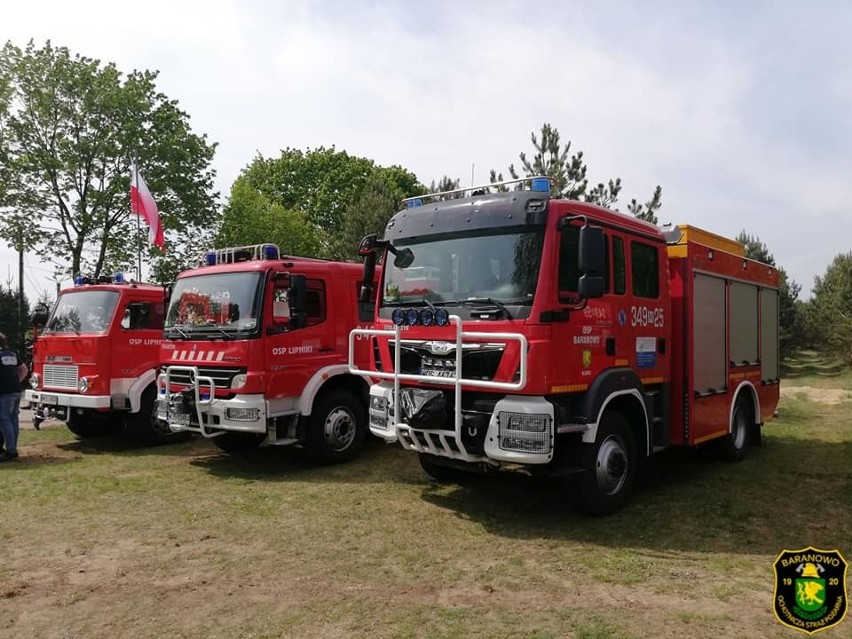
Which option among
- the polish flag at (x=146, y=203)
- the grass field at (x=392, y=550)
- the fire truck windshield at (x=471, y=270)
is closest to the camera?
the grass field at (x=392, y=550)

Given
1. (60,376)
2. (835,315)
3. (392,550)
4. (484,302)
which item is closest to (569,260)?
(484,302)

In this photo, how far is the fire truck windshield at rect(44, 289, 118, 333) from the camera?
967 cm

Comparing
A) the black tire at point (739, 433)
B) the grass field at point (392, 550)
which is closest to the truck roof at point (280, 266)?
the grass field at point (392, 550)

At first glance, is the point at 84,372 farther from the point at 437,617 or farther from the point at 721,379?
the point at 721,379

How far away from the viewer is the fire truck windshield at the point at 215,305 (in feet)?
25.4

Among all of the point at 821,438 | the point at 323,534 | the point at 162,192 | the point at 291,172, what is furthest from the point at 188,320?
the point at 291,172

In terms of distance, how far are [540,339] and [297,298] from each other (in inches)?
141

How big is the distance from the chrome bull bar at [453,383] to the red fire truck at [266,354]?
197cm

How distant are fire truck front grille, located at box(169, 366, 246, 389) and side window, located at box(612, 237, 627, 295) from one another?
4.24 metres

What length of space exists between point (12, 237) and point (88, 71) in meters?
5.61

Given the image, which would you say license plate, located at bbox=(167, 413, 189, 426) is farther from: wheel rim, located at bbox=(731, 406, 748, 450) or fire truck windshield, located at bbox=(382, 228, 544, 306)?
wheel rim, located at bbox=(731, 406, 748, 450)

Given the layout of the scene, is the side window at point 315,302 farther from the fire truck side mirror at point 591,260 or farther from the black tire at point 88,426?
the black tire at point 88,426

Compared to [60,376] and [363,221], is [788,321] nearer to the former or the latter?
[363,221]

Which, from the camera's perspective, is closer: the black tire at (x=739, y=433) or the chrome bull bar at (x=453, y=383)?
the chrome bull bar at (x=453, y=383)
